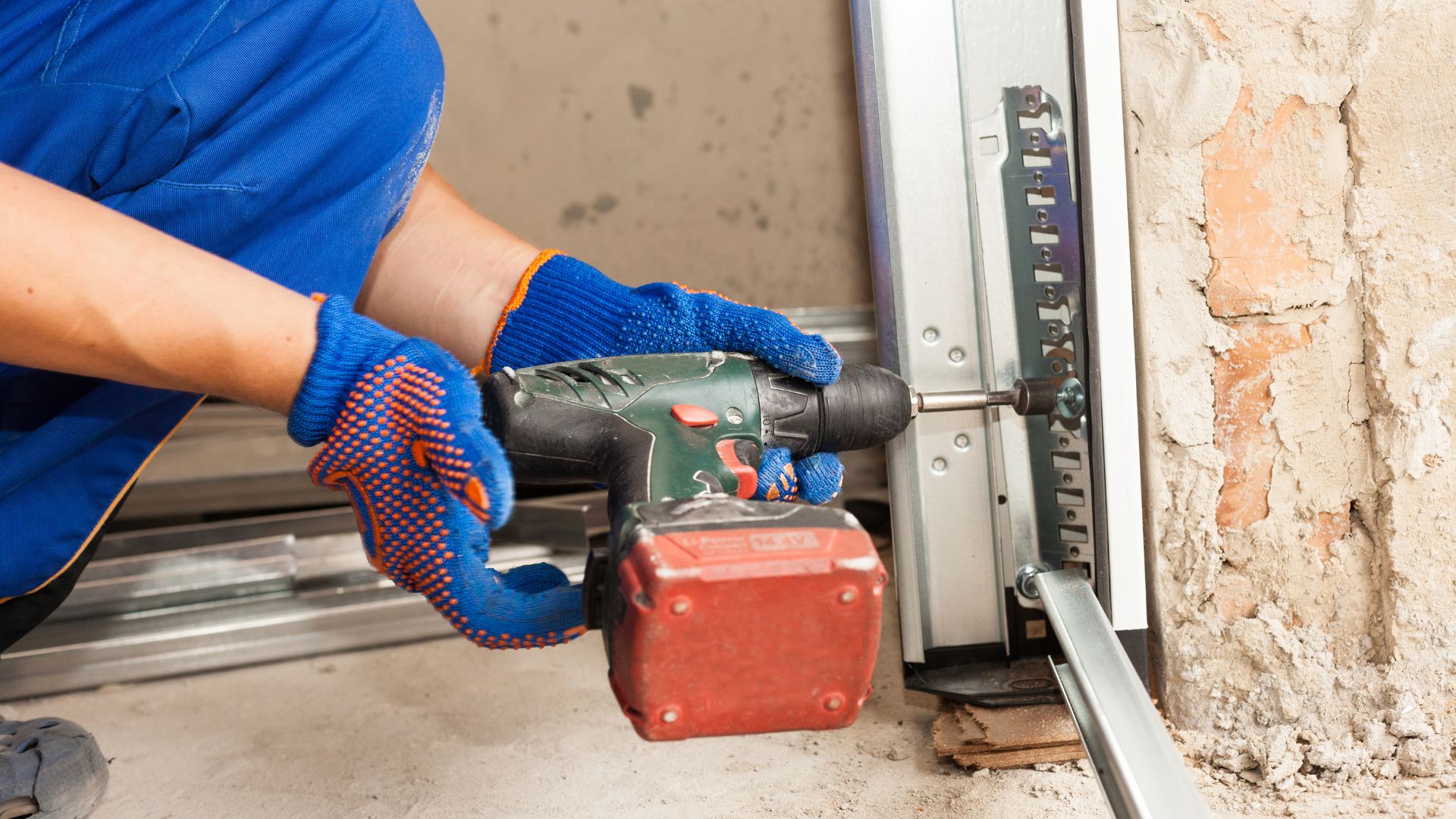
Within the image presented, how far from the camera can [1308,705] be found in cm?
109

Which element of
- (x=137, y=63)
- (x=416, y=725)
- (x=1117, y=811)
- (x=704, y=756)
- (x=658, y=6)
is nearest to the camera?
(x=1117, y=811)

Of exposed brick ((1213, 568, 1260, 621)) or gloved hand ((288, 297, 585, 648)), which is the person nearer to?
gloved hand ((288, 297, 585, 648))

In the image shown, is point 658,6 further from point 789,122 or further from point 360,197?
point 360,197

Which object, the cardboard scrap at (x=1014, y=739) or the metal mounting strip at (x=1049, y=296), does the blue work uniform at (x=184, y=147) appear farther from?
the cardboard scrap at (x=1014, y=739)

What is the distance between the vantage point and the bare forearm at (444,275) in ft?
3.84

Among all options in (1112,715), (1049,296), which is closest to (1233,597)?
(1112,715)

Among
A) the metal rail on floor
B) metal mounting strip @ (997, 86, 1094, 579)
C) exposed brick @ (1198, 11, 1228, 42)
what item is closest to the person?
metal mounting strip @ (997, 86, 1094, 579)

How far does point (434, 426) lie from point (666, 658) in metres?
0.26

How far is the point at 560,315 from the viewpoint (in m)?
1.12

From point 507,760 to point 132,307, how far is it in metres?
0.75

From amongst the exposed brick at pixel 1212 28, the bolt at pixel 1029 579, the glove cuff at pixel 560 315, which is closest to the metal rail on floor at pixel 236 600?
the glove cuff at pixel 560 315

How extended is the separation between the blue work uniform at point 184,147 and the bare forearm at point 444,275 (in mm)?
75

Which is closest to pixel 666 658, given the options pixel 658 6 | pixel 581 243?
pixel 581 243

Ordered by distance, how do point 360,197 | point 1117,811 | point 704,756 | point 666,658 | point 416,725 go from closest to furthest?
point 666,658
point 1117,811
point 360,197
point 704,756
point 416,725
